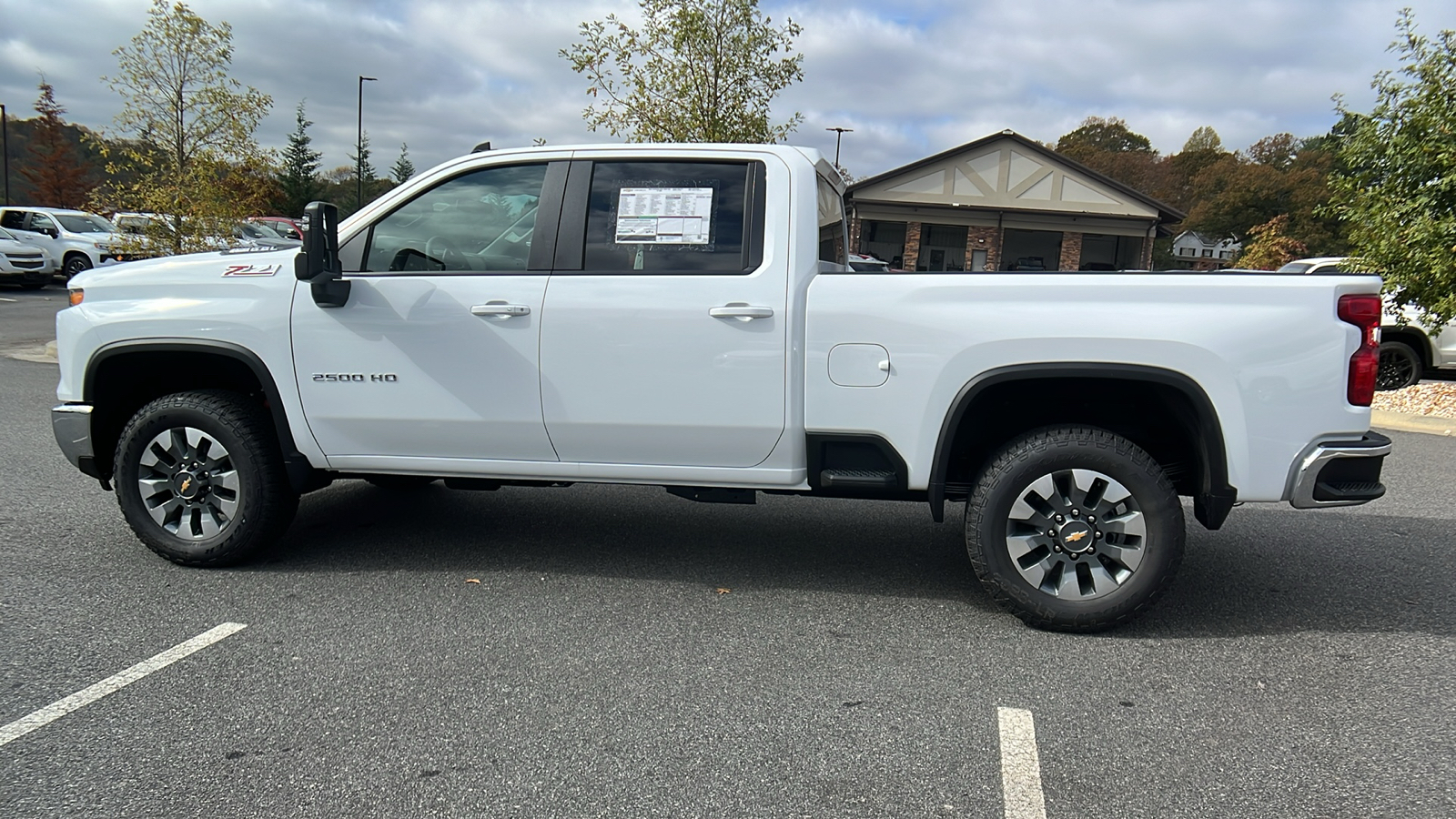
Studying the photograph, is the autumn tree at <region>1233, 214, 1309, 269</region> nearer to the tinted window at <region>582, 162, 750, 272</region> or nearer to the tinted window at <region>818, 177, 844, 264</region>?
the tinted window at <region>818, 177, 844, 264</region>

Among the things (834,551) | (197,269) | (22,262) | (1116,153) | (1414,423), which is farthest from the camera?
(1116,153)

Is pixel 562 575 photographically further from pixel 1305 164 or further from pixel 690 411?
pixel 1305 164

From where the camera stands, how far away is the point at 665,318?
388 centimetres

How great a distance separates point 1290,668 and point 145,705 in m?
4.01

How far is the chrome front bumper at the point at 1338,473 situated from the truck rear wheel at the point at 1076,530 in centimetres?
44

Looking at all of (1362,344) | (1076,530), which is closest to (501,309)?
(1076,530)

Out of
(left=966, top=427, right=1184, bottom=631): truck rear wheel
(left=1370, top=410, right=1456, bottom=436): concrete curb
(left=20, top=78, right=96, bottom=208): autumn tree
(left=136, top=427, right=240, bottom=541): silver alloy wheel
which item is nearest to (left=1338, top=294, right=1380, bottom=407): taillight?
(left=966, top=427, right=1184, bottom=631): truck rear wheel

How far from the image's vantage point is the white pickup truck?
3557 mm

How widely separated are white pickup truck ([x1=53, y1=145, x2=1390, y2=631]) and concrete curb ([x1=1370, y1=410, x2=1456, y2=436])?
6.86 m

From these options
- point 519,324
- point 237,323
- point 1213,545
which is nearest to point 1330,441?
point 1213,545

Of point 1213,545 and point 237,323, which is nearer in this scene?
point 237,323

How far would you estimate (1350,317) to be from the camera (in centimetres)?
345

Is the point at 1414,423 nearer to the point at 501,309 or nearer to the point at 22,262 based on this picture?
the point at 501,309

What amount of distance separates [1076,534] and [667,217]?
2126 millimetres
